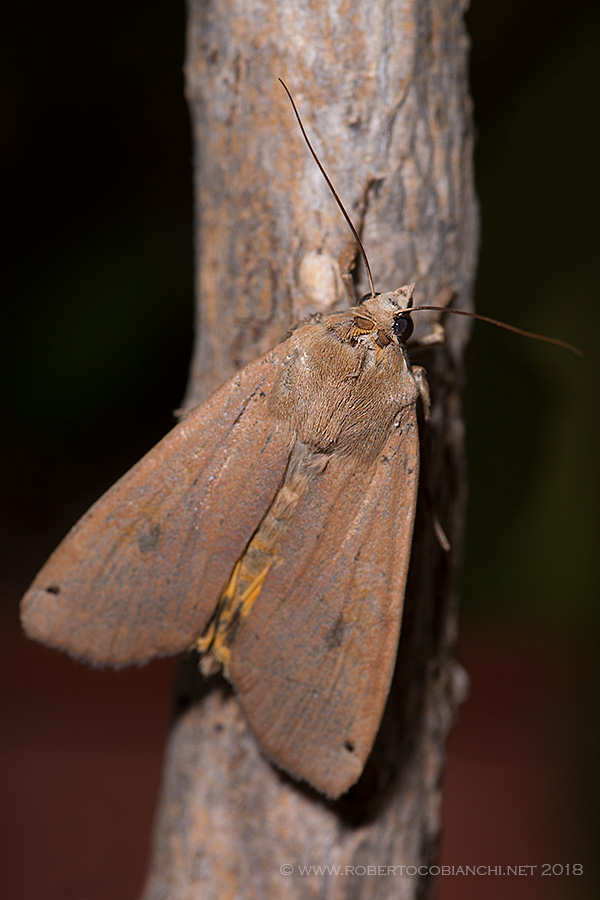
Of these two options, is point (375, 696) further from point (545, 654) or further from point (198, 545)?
point (545, 654)

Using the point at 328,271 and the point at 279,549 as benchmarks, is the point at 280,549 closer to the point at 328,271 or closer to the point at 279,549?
the point at 279,549

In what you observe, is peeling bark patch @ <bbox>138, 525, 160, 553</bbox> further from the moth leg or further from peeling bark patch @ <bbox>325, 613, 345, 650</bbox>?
the moth leg

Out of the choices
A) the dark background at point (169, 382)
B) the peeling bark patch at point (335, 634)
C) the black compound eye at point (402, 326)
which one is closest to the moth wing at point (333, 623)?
the peeling bark patch at point (335, 634)

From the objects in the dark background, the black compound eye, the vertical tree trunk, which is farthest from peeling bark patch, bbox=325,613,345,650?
the dark background

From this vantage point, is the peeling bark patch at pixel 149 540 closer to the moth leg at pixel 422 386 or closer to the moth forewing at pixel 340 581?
the moth forewing at pixel 340 581

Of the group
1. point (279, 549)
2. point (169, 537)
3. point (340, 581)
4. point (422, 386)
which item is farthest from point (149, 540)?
point (422, 386)

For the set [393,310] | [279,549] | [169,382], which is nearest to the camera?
[393,310]
